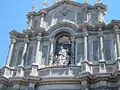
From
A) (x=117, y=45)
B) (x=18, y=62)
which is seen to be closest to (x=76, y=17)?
(x=117, y=45)

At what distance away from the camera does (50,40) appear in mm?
20297

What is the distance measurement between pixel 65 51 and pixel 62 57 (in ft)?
2.29

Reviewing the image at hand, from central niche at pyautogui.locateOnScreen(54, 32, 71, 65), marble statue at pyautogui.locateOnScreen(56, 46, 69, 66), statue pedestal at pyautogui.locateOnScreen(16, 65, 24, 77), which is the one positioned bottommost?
statue pedestal at pyautogui.locateOnScreen(16, 65, 24, 77)

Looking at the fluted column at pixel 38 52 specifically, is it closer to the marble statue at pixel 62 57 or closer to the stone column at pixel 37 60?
the stone column at pixel 37 60

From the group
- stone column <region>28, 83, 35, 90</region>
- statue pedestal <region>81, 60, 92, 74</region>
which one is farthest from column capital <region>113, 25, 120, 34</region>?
stone column <region>28, 83, 35, 90</region>

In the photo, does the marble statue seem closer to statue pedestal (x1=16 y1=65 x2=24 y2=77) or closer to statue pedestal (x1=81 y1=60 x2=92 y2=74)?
statue pedestal (x1=81 y1=60 x2=92 y2=74)

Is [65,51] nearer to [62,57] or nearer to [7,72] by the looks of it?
[62,57]

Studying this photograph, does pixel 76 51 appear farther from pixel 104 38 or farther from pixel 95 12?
pixel 95 12

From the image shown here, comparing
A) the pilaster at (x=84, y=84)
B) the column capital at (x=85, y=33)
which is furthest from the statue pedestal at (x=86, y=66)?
the column capital at (x=85, y=33)

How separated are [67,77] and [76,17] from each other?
6216mm

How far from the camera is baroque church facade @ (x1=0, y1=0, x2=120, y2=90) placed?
1709cm

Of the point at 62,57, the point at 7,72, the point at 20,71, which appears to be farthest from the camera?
the point at 62,57

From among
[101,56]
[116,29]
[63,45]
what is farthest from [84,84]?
[116,29]

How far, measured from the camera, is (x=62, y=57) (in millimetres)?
19500
